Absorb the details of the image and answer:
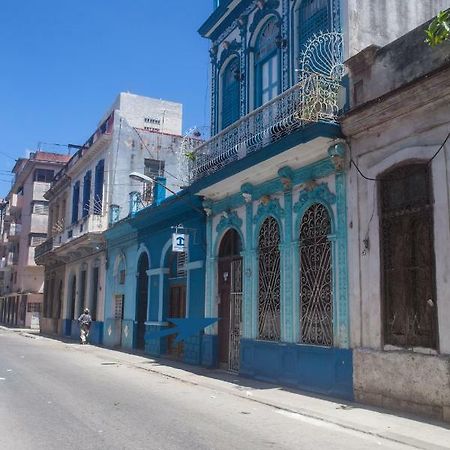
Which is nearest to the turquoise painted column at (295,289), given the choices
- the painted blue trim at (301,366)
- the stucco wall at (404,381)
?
the painted blue trim at (301,366)

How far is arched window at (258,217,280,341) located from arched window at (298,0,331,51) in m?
4.00

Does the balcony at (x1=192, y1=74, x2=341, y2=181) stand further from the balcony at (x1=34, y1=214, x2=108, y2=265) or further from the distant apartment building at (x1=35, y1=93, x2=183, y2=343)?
the balcony at (x1=34, y1=214, x2=108, y2=265)

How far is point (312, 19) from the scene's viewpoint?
1208 cm

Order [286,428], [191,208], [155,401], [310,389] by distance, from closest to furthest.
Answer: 1. [286,428]
2. [155,401]
3. [310,389]
4. [191,208]

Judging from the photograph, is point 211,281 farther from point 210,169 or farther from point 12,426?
point 12,426

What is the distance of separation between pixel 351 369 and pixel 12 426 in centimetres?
531

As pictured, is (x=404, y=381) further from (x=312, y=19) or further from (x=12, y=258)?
(x=12, y=258)

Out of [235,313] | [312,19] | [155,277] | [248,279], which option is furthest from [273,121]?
[155,277]

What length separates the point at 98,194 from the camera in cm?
2498

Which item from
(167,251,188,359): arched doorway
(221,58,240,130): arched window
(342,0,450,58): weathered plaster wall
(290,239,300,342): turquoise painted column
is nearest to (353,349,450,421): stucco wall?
(290,239,300,342): turquoise painted column

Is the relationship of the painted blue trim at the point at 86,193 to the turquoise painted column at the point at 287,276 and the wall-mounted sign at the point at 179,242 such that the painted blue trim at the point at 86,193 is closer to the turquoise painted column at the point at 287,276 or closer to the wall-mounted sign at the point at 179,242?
the wall-mounted sign at the point at 179,242

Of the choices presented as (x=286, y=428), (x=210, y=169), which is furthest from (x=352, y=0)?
(x=286, y=428)

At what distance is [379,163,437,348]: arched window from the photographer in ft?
27.3

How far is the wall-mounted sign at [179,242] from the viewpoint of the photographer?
1559 cm
